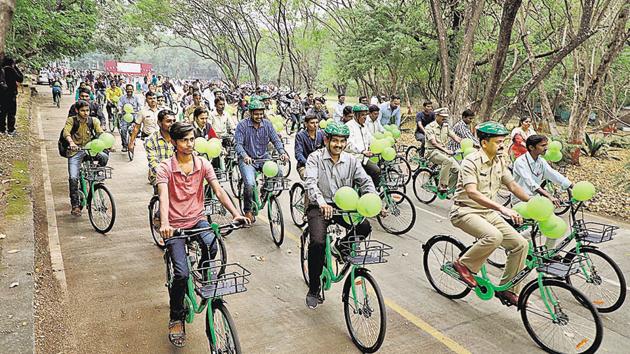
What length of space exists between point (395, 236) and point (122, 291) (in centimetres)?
383

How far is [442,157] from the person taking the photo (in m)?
8.48

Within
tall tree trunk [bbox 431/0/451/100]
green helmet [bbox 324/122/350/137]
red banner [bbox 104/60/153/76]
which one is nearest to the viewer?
green helmet [bbox 324/122/350/137]

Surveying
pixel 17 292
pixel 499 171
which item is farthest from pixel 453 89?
pixel 17 292

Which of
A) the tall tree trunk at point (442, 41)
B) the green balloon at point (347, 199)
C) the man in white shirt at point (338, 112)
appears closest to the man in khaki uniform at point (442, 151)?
the man in white shirt at point (338, 112)

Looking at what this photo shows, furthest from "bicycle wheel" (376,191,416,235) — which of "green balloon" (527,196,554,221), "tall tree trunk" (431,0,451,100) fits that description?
"tall tree trunk" (431,0,451,100)

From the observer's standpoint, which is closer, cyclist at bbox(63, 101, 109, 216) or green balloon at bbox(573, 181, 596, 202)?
green balloon at bbox(573, 181, 596, 202)

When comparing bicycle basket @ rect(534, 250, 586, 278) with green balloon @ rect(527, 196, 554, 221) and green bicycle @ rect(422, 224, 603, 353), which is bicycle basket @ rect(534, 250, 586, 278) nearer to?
green bicycle @ rect(422, 224, 603, 353)

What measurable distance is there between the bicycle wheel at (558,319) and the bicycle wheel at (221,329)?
2514 millimetres

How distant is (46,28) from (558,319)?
1735 centimetres

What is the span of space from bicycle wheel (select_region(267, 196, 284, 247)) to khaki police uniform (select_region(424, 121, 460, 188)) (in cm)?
319

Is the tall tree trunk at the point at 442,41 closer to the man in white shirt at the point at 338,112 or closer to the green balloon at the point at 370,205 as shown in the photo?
the man in white shirt at the point at 338,112

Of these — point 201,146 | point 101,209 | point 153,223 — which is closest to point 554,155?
point 201,146

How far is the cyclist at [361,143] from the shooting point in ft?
24.8

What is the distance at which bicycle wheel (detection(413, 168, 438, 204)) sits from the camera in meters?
8.80
